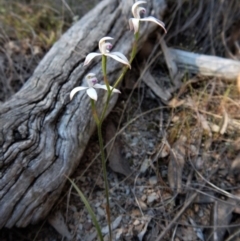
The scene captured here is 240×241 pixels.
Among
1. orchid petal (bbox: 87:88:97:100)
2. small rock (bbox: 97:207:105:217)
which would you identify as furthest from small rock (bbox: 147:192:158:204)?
orchid petal (bbox: 87:88:97:100)

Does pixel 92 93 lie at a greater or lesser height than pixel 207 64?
greater

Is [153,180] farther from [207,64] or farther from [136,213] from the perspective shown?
[207,64]

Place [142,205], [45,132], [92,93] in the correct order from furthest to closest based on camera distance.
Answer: [142,205] → [45,132] → [92,93]

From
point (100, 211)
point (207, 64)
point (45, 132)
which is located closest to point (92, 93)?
point (45, 132)

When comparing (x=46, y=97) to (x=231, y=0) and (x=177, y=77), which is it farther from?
(x=231, y=0)

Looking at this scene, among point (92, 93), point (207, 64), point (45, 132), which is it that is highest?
point (92, 93)

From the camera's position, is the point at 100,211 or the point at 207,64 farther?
the point at 207,64
